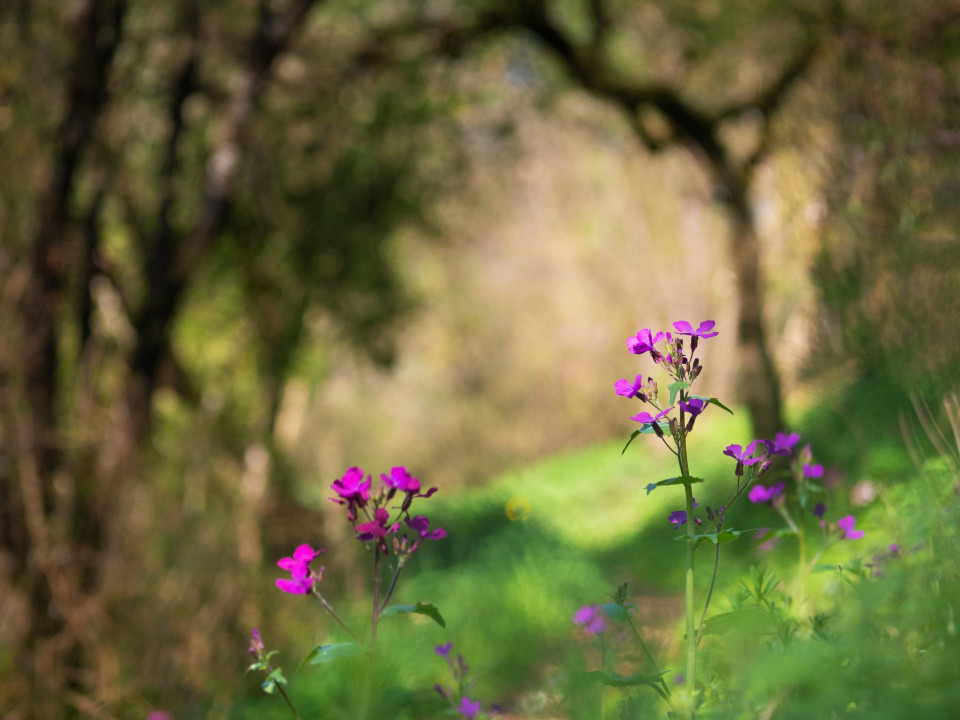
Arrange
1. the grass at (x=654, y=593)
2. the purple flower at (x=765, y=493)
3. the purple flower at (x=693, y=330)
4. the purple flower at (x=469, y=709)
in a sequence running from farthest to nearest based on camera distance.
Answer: the purple flower at (x=765, y=493) < the purple flower at (x=469, y=709) < the purple flower at (x=693, y=330) < the grass at (x=654, y=593)

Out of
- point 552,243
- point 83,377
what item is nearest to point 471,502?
point 83,377

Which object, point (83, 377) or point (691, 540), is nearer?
point (691, 540)

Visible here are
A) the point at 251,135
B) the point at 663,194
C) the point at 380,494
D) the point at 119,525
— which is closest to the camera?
the point at 380,494

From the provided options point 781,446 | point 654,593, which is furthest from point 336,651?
point 654,593

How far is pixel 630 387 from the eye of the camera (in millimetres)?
1432

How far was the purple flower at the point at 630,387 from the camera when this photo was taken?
4.57ft

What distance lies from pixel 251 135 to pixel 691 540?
5.65m

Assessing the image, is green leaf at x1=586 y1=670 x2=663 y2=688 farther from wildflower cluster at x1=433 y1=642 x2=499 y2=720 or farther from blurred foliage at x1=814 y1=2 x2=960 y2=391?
blurred foliage at x1=814 y1=2 x2=960 y2=391

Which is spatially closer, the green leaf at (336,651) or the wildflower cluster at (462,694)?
the green leaf at (336,651)

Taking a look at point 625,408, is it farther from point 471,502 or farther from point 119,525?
point 119,525

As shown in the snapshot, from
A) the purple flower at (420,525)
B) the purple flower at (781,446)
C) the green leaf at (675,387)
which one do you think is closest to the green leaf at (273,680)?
the purple flower at (420,525)

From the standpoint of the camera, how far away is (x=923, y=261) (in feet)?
12.4

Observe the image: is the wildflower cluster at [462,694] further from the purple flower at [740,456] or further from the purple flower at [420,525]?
the purple flower at [740,456]

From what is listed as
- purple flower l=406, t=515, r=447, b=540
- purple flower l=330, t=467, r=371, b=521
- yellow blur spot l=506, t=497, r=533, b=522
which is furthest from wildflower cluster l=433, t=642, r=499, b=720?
yellow blur spot l=506, t=497, r=533, b=522
